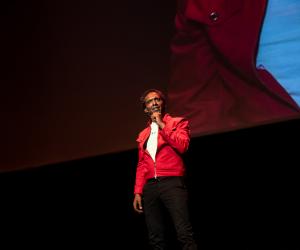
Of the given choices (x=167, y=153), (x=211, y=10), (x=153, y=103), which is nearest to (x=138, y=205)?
(x=167, y=153)

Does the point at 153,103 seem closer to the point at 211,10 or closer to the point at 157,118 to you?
the point at 157,118

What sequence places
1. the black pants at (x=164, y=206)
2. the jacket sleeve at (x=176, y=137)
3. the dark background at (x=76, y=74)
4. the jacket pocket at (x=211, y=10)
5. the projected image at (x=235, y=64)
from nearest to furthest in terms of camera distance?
the black pants at (x=164, y=206) < the jacket sleeve at (x=176, y=137) < the projected image at (x=235, y=64) < the jacket pocket at (x=211, y=10) < the dark background at (x=76, y=74)

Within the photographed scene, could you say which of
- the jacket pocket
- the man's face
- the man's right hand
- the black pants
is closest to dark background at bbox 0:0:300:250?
the jacket pocket

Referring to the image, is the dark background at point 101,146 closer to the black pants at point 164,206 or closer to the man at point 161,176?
the man at point 161,176

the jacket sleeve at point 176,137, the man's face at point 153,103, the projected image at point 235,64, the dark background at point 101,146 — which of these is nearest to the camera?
the jacket sleeve at point 176,137

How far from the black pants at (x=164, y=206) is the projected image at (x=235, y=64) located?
2.09ft

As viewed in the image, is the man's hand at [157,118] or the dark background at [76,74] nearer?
the man's hand at [157,118]

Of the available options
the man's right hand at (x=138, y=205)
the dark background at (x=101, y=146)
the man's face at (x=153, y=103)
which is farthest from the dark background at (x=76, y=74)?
the man's right hand at (x=138, y=205)

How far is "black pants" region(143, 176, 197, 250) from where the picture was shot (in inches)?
80.1

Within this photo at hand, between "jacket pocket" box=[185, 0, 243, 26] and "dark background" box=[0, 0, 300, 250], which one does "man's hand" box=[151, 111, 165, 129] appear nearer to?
"dark background" box=[0, 0, 300, 250]

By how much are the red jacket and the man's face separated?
7cm

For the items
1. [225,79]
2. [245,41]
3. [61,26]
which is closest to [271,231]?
[225,79]

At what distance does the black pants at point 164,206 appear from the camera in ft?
6.68

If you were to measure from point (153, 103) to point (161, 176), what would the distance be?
1.27ft
